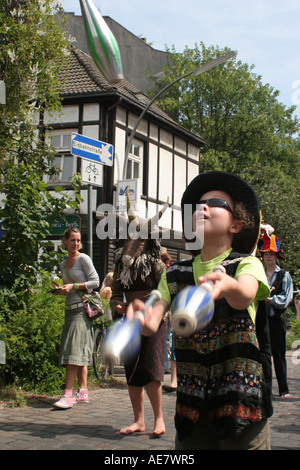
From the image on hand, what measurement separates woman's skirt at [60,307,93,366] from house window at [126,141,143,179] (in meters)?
14.1

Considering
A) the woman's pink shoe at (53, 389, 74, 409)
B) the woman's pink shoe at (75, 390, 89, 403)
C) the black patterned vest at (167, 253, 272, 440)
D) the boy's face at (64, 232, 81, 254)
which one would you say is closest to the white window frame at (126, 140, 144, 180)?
the boy's face at (64, 232, 81, 254)

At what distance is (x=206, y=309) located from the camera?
173cm

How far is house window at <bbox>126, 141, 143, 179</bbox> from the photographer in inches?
806

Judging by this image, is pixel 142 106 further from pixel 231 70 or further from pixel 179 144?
pixel 231 70

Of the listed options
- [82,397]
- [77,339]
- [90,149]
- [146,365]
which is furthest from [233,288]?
[90,149]

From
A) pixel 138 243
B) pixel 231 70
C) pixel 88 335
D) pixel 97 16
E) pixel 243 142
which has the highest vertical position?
pixel 231 70

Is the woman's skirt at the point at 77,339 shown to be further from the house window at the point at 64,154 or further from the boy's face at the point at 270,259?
the house window at the point at 64,154

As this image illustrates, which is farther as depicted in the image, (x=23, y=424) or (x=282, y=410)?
(x=282, y=410)

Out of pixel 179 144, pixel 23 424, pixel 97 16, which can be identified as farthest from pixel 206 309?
pixel 179 144

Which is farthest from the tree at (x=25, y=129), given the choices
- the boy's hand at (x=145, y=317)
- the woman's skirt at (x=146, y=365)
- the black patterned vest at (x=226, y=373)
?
the boy's hand at (x=145, y=317)

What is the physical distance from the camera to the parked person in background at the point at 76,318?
20.8 ft

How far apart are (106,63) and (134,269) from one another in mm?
3315

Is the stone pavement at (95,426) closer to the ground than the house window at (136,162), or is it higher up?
closer to the ground

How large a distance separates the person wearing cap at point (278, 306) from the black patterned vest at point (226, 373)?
469 cm
